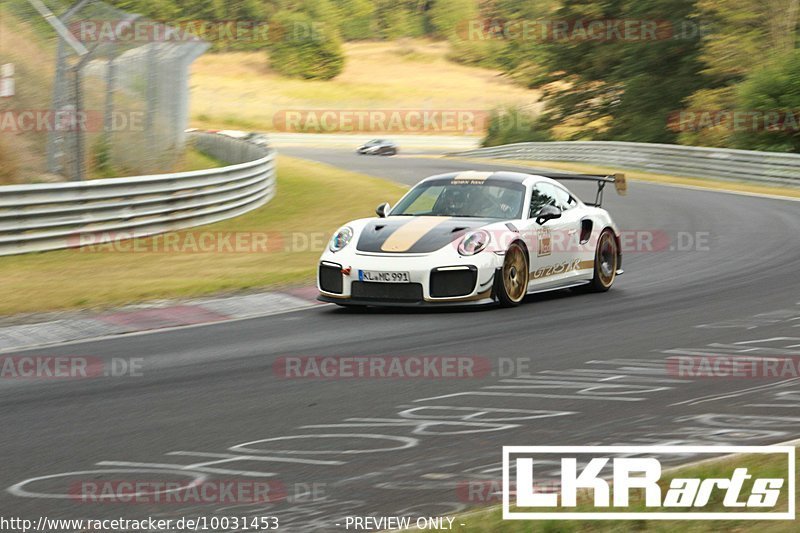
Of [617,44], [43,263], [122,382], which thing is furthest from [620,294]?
[617,44]

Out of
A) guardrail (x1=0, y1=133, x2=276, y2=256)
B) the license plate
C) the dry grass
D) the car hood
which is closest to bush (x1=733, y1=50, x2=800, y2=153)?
guardrail (x1=0, y1=133, x2=276, y2=256)

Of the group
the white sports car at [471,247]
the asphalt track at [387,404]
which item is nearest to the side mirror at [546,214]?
the white sports car at [471,247]

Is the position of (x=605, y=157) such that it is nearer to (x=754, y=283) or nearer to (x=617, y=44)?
(x=617, y=44)

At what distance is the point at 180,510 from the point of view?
198 inches

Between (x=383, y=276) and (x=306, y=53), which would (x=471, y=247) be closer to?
(x=383, y=276)

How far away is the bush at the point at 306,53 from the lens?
100 metres

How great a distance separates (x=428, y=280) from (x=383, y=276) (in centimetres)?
41

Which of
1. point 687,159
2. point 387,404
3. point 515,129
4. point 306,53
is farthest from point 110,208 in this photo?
point 306,53

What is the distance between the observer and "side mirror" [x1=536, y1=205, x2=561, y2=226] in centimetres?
1164

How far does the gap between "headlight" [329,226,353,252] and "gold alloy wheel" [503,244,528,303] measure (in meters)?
1.49

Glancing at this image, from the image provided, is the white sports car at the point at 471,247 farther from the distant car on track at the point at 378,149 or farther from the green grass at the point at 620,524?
the distant car on track at the point at 378,149

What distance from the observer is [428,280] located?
10.8 m

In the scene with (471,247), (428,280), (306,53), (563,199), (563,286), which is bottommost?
(563,286)

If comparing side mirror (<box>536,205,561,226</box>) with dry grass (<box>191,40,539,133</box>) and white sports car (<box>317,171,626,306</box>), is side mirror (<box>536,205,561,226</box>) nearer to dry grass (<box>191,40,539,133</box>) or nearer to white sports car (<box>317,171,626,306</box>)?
white sports car (<box>317,171,626,306</box>)
